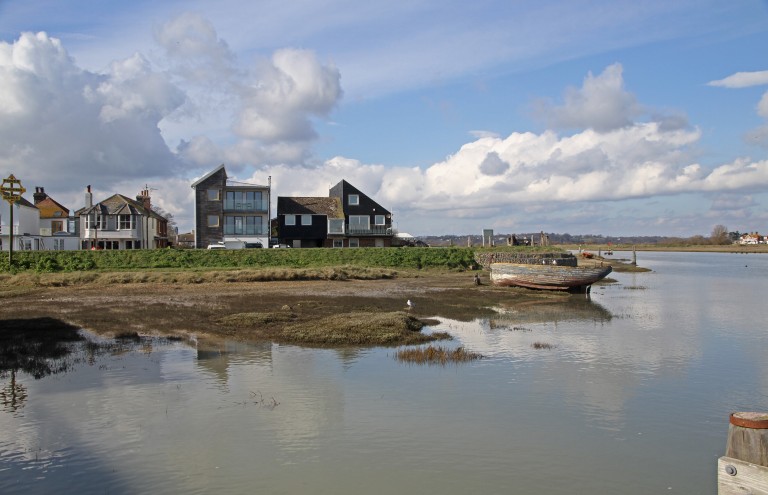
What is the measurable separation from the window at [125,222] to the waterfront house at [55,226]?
4875mm

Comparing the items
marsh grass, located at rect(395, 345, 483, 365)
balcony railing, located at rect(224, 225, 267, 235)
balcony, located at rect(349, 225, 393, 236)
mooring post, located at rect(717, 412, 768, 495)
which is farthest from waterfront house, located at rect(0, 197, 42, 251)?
mooring post, located at rect(717, 412, 768, 495)

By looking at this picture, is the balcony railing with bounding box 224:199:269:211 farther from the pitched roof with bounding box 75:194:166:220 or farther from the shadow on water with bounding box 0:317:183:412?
the shadow on water with bounding box 0:317:183:412

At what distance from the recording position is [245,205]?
207 feet

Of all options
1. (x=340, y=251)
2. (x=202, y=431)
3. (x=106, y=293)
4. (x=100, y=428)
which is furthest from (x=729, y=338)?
(x=340, y=251)

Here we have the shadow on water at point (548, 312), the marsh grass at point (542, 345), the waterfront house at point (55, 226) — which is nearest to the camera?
the marsh grass at point (542, 345)

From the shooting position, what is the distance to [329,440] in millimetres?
10461

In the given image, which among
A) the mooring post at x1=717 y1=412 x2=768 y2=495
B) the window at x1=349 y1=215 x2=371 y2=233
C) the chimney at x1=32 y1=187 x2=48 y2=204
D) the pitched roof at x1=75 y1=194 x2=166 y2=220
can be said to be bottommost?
the mooring post at x1=717 y1=412 x2=768 y2=495

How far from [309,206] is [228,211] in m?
9.36

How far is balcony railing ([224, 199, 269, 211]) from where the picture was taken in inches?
2478

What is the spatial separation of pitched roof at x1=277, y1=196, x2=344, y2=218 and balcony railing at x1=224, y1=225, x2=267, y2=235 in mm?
4590

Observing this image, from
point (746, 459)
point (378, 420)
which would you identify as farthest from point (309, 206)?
point (746, 459)

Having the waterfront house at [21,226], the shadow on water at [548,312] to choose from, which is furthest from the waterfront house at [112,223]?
the shadow on water at [548,312]

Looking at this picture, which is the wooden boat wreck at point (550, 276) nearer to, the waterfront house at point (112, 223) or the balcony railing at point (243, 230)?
the balcony railing at point (243, 230)

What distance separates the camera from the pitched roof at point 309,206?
6725cm
